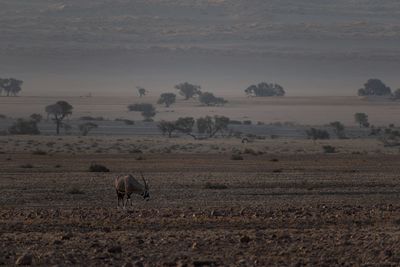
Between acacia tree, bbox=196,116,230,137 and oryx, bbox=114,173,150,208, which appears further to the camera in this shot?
acacia tree, bbox=196,116,230,137

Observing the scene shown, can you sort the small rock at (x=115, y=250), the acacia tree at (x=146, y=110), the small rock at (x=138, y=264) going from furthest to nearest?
the acacia tree at (x=146, y=110)
the small rock at (x=115, y=250)
the small rock at (x=138, y=264)

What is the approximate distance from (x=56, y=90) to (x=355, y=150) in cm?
11676

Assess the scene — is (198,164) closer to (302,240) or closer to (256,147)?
(256,147)

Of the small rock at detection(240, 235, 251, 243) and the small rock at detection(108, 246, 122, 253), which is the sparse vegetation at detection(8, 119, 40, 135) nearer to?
the small rock at detection(240, 235, 251, 243)

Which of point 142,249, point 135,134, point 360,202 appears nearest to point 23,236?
point 142,249

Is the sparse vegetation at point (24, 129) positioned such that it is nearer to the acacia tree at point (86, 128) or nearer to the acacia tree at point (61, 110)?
the acacia tree at point (86, 128)

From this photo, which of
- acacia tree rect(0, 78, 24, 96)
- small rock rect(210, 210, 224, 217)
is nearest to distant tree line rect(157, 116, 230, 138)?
small rock rect(210, 210, 224, 217)

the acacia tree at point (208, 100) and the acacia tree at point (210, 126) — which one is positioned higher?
the acacia tree at point (208, 100)

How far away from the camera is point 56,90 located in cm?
16975

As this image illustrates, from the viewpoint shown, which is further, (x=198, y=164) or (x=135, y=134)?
(x=135, y=134)

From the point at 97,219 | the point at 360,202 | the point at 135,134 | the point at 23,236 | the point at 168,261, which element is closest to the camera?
the point at 168,261

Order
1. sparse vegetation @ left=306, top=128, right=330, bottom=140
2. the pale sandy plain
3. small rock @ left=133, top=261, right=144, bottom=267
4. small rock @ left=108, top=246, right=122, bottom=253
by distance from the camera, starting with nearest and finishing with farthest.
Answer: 1. small rock @ left=133, top=261, right=144, bottom=267
2. small rock @ left=108, top=246, right=122, bottom=253
3. sparse vegetation @ left=306, top=128, right=330, bottom=140
4. the pale sandy plain

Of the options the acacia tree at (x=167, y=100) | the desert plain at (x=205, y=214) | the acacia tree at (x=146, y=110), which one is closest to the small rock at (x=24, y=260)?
the desert plain at (x=205, y=214)

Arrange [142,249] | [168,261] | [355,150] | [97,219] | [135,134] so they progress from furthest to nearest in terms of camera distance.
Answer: [135,134] < [355,150] < [97,219] < [142,249] < [168,261]
